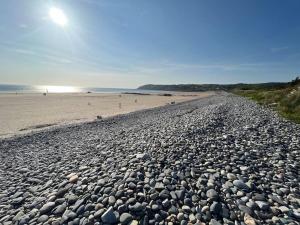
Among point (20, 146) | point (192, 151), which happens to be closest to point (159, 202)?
point (192, 151)

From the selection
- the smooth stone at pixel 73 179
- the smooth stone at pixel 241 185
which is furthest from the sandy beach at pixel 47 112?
the smooth stone at pixel 241 185

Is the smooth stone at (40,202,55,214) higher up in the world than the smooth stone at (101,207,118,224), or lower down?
lower down

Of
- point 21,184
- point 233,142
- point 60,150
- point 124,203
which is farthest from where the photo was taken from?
point 60,150

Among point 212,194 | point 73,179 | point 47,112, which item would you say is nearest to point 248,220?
point 212,194

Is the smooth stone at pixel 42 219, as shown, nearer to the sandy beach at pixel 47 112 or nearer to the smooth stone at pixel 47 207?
the smooth stone at pixel 47 207

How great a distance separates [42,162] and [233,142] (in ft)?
28.0

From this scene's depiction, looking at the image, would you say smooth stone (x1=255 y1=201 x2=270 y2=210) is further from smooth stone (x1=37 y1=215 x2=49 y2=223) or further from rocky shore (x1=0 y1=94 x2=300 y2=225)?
smooth stone (x1=37 y1=215 x2=49 y2=223)

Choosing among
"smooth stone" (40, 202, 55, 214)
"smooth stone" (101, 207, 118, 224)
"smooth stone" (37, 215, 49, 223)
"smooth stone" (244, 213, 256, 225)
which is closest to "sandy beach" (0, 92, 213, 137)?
"smooth stone" (40, 202, 55, 214)

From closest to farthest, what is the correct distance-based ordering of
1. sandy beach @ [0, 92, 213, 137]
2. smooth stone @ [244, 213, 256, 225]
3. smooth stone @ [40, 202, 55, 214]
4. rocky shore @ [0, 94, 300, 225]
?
smooth stone @ [244, 213, 256, 225] < rocky shore @ [0, 94, 300, 225] < smooth stone @ [40, 202, 55, 214] < sandy beach @ [0, 92, 213, 137]

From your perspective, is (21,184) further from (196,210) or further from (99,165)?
(196,210)

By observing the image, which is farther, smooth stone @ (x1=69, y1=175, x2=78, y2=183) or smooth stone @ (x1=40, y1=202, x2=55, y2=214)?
smooth stone @ (x1=69, y1=175, x2=78, y2=183)

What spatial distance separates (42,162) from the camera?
874cm

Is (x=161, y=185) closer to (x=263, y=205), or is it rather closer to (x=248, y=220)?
(x=248, y=220)

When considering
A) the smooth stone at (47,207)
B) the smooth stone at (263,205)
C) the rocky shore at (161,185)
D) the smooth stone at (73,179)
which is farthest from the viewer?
the smooth stone at (73,179)
